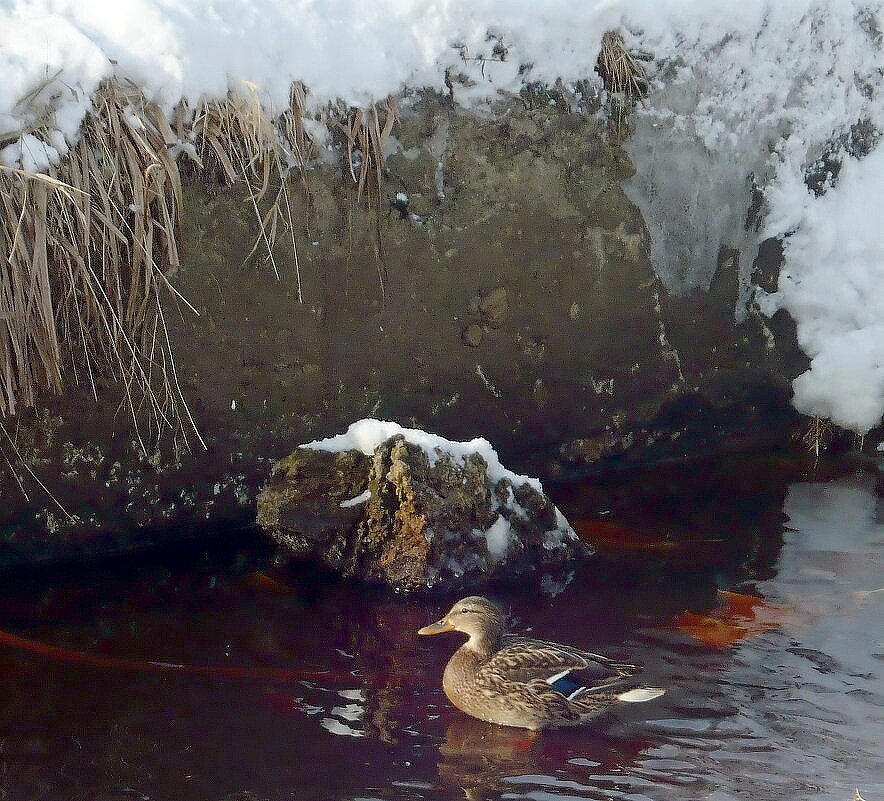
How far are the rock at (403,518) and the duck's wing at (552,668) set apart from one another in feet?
2.71

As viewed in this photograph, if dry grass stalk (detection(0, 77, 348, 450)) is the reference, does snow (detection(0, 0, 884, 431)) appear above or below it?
above

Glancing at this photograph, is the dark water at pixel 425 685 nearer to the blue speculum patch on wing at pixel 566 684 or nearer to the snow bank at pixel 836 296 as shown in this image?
the blue speculum patch on wing at pixel 566 684

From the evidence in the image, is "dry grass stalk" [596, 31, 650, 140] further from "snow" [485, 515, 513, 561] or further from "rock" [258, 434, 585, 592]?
"snow" [485, 515, 513, 561]

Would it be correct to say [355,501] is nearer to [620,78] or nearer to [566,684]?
[566,684]

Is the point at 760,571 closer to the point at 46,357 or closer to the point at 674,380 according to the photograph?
the point at 674,380

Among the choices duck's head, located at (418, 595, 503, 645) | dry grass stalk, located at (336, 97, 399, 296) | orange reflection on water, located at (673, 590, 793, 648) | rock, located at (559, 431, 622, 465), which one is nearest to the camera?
duck's head, located at (418, 595, 503, 645)

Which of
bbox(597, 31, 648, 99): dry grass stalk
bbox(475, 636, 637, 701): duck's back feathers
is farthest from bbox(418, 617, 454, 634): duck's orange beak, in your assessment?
bbox(597, 31, 648, 99): dry grass stalk

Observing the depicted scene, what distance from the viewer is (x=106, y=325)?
4406mm

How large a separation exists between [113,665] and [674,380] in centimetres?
352

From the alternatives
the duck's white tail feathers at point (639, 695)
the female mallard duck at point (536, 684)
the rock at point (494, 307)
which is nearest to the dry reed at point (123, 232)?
the rock at point (494, 307)

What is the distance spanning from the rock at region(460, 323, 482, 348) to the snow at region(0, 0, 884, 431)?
75 centimetres

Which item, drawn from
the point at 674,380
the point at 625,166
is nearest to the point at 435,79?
the point at 625,166

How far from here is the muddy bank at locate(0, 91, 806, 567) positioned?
16.0ft

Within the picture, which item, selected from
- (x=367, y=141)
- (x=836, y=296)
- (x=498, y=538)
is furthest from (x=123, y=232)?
(x=836, y=296)
